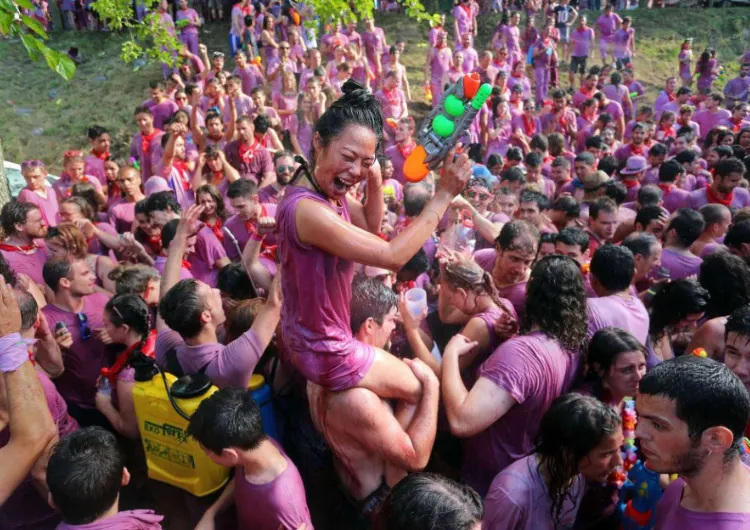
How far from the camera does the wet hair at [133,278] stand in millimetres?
3992

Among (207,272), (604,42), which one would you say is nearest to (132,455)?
(207,272)

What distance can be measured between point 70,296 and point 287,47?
875 cm

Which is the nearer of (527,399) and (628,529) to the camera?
(628,529)

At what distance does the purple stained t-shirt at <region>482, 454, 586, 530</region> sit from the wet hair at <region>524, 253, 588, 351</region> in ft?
2.36

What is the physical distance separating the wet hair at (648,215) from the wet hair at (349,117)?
387cm

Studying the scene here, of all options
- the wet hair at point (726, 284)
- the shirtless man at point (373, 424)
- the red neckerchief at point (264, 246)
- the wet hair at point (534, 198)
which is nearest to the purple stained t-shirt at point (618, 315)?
the wet hair at point (726, 284)

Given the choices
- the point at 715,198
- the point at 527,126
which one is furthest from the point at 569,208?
the point at 527,126

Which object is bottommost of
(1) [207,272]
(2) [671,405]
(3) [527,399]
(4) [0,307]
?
(1) [207,272]

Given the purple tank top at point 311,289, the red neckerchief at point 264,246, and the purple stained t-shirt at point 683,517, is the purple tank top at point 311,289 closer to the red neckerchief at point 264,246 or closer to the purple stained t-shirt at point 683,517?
the purple stained t-shirt at point 683,517

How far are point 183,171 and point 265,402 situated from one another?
5025mm

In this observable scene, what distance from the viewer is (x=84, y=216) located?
555cm

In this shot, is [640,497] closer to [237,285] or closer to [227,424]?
[227,424]

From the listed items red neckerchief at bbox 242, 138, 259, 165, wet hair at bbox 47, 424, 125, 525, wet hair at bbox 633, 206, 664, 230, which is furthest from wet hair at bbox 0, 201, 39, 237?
wet hair at bbox 633, 206, 664, 230

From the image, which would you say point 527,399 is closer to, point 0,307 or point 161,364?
point 161,364
